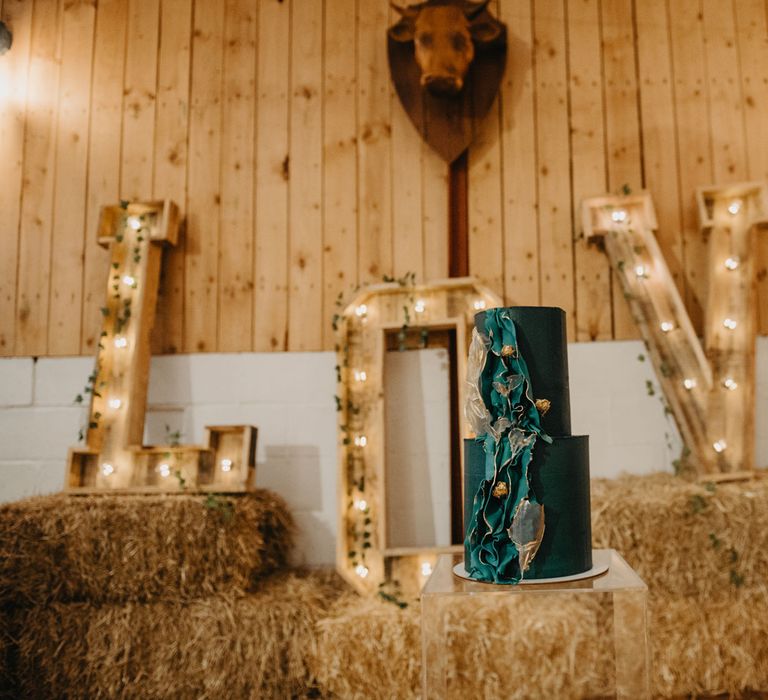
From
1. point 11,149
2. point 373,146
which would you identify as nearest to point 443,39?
point 373,146

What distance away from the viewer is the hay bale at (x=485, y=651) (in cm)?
221

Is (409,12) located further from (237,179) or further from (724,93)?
(724,93)

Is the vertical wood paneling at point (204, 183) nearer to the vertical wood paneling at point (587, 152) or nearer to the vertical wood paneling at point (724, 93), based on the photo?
the vertical wood paneling at point (587, 152)

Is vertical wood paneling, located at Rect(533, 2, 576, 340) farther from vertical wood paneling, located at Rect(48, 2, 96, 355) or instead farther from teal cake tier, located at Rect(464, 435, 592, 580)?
vertical wood paneling, located at Rect(48, 2, 96, 355)

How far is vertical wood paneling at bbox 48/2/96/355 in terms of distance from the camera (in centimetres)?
312

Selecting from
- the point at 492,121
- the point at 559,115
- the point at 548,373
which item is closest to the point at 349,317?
the point at 492,121

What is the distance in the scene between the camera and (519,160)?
3086 millimetres

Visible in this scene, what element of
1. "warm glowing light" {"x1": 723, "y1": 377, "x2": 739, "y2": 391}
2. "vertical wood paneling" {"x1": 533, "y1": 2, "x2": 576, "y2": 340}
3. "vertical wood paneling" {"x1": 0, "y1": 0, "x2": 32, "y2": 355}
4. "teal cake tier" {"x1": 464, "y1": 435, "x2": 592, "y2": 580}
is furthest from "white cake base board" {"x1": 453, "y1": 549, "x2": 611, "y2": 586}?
"vertical wood paneling" {"x1": 0, "y1": 0, "x2": 32, "y2": 355}

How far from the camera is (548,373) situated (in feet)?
4.52

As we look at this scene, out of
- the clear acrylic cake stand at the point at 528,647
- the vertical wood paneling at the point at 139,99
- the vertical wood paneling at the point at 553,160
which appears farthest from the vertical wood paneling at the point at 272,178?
the clear acrylic cake stand at the point at 528,647

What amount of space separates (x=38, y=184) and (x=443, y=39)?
197 centimetres

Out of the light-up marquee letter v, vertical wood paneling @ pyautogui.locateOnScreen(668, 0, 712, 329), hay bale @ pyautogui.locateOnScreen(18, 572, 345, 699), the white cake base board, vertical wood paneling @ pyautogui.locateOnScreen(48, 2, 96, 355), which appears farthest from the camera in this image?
vertical wood paneling @ pyautogui.locateOnScreen(48, 2, 96, 355)

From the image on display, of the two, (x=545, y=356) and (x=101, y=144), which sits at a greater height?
(x=101, y=144)

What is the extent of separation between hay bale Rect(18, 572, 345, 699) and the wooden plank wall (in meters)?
1.13
